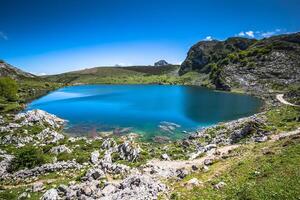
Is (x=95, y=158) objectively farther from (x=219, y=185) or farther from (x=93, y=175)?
(x=219, y=185)

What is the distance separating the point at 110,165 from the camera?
36844mm

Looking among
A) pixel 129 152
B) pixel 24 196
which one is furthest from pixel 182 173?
pixel 24 196

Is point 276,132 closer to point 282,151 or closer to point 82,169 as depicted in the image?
point 282,151

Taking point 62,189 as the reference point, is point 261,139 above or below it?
above

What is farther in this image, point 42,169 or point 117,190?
point 42,169

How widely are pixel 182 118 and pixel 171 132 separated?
17881mm

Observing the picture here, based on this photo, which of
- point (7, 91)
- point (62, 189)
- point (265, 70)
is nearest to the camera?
point (62, 189)

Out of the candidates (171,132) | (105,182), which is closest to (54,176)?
(105,182)

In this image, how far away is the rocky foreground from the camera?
90.0 feet

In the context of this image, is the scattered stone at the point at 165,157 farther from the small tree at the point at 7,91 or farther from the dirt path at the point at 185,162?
the small tree at the point at 7,91

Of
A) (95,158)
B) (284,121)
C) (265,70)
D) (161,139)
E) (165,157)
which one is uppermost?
(265,70)

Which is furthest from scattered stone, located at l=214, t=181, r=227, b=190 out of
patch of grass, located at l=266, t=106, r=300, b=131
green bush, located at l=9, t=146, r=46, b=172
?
Answer: green bush, located at l=9, t=146, r=46, b=172

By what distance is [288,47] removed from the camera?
6678 inches

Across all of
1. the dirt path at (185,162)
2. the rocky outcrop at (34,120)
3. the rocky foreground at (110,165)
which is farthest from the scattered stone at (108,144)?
the rocky outcrop at (34,120)
